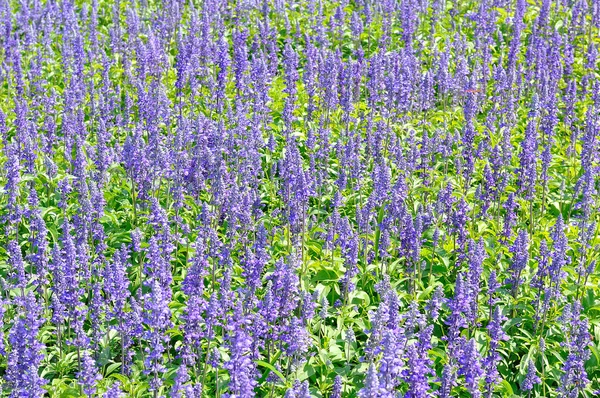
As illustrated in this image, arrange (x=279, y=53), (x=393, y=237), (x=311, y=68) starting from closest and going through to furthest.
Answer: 1. (x=393, y=237)
2. (x=311, y=68)
3. (x=279, y=53)

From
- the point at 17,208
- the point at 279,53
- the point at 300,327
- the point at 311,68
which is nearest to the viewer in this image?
the point at 300,327

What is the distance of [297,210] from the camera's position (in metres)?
9.60

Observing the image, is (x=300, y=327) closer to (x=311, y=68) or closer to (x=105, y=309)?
(x=105, y=309)

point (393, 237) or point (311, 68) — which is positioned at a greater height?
point (311, 68)

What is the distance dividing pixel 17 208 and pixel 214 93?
484cm

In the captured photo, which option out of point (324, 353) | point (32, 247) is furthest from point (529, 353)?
point (32, 247)

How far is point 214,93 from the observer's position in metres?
13.5

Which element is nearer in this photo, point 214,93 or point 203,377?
point 203,377

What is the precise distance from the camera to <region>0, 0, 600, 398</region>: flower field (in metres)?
7.52

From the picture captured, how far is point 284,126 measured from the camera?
12742 millimetres

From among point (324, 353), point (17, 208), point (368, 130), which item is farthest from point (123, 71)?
point (324, 353)

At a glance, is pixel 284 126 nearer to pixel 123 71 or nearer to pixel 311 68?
pixel 311 68

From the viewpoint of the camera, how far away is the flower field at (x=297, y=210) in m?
7.52

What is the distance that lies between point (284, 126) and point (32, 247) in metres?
4.54
